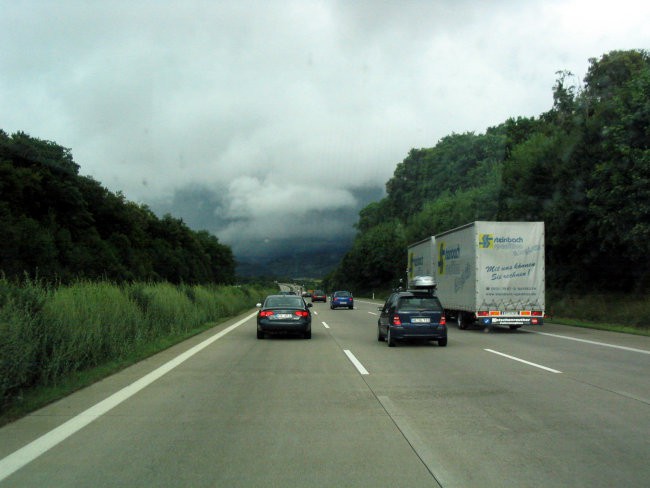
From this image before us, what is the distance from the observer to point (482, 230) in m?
22.8

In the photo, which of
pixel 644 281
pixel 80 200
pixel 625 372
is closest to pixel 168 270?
pixel 80 200

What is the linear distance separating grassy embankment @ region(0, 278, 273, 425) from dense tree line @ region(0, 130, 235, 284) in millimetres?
14716

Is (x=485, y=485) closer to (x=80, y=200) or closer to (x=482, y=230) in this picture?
(x=482, y=230)

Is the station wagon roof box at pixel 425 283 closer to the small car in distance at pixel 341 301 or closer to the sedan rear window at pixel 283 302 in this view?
the sedan rear window at pixel 283 302

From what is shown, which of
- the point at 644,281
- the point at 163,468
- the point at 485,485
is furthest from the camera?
the point at 644,281

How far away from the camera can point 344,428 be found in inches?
277

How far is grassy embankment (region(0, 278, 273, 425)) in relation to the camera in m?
8.38

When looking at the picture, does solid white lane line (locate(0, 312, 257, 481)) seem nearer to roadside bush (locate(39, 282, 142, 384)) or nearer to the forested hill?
roadside bush (locate(39, 282, 142, 384))

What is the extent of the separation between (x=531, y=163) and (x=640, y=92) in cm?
1368

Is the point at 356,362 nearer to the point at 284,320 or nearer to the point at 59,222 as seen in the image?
the point at 284,320

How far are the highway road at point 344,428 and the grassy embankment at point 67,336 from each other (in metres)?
0.59

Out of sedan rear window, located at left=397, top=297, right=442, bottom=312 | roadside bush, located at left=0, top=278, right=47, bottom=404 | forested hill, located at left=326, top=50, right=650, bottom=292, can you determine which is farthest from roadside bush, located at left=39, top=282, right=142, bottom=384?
forested hill, located at left=326, top=50, right=650, bottom=292

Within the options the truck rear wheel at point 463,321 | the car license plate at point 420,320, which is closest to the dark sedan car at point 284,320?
the car license plate at point 420,320

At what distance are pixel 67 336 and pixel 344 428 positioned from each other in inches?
252
